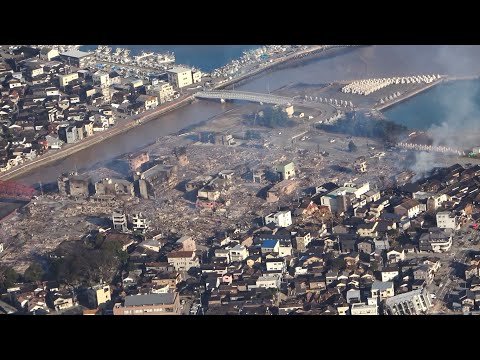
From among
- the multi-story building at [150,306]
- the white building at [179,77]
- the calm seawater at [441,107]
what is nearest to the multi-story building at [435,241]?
the multi-story building at [150,306]

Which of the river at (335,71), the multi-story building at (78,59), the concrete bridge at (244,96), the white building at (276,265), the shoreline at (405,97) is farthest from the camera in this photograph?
the multi-story building at (78,59)

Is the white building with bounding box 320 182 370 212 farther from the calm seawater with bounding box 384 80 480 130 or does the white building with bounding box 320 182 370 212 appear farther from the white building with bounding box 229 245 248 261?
the calm seawater with bounding box 384 80 480 130

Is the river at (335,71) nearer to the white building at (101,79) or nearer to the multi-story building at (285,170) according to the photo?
the white building at (101,79)

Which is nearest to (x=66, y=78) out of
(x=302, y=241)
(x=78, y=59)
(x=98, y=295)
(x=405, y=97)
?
(x=78, y=59)

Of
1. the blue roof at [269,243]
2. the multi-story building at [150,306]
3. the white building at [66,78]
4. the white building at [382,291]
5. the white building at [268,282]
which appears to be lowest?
the white building at [382,291]

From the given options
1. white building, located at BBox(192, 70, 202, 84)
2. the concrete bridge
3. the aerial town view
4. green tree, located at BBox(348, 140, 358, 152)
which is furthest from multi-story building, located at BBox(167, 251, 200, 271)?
white building, located at BBox(192, 70, 202, 84)

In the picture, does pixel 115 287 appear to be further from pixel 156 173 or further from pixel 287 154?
pixel 287 154

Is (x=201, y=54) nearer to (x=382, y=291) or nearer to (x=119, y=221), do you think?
(x=119, y=221)
